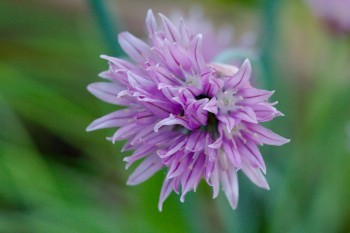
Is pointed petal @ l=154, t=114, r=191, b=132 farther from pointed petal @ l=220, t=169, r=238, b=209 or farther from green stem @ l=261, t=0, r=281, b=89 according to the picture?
green stem @ l=261, t=0, r=281, b=89

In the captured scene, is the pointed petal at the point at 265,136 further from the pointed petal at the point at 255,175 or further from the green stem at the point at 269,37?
the green stem at the point at 269,37

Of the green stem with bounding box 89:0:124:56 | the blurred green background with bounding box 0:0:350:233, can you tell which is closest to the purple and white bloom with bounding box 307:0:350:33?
the blurred green background with bounding box 0:0:350:233

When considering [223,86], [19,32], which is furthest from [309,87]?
[223,86]

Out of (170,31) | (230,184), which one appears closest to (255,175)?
(230,184)

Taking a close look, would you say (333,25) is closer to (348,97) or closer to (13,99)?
(348,97)

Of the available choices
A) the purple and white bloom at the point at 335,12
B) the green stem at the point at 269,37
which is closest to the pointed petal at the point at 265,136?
the green stem at the point at 269,37

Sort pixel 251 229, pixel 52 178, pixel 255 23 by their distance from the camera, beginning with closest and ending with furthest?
pixel 251 229
pixel 52 178
pixel 255 23

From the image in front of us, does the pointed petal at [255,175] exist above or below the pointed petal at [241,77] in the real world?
below
